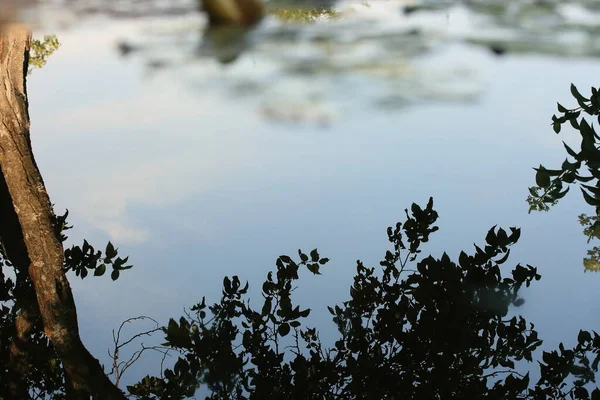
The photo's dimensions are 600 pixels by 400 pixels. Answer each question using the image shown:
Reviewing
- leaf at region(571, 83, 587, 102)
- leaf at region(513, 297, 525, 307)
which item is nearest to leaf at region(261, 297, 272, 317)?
leaf at region(513, 297, 525, 307)

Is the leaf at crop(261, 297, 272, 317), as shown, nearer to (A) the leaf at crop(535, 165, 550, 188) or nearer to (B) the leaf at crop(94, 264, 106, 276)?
(B) the leaf at crop(94, 264, 106, 276)

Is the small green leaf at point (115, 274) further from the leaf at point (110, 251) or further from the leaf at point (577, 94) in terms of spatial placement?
the leaf at point (577, 94)

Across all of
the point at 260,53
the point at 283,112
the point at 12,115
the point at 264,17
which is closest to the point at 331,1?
the point at 264,17

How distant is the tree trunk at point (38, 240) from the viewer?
5.47 feet

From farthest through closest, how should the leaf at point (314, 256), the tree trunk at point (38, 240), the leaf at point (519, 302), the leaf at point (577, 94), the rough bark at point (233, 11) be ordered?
1. the rough bark at point (233, 11)
2. the leaf at point (314, 256)
3. the tree trunk at point (38, 240)
4. the leaf at point (519, 302)
5. the leaf at point (577, 94)

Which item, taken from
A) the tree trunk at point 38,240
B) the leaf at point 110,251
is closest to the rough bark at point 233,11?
the tree trunk at point 38,240

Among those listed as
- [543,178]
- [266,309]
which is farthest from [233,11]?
[543,178]

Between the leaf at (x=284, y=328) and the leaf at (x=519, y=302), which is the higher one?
the leaf at (x=284, y=328)

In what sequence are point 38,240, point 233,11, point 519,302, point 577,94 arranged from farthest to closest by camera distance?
point 233,11 → point 38,240 → point 519,302 → point 577,94

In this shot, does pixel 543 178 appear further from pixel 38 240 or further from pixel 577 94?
pixel 38 240

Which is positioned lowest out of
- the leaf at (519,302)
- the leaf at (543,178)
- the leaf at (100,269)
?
the leaf at (519,302)

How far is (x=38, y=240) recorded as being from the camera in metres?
1.76

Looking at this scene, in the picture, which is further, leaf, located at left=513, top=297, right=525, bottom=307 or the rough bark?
the rough bark

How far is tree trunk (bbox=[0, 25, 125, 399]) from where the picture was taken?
5.47ft
